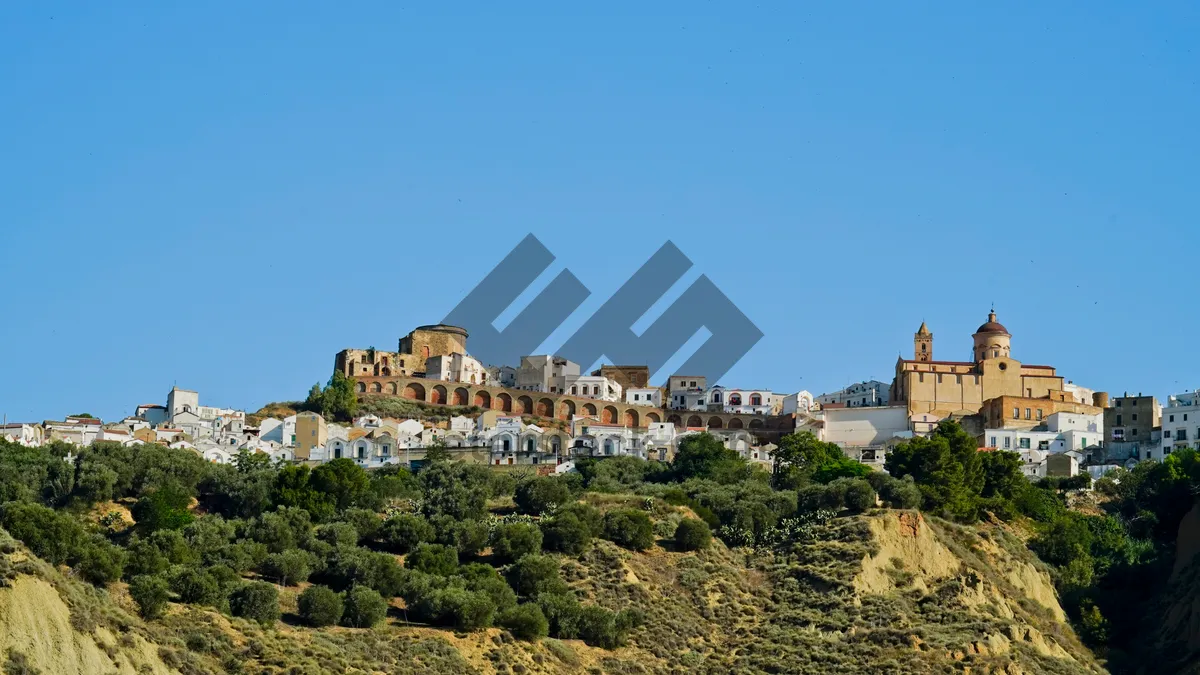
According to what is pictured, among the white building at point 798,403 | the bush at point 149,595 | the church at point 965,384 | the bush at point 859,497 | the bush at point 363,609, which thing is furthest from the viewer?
the white building at point 798,403

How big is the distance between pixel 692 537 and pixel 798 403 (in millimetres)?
39476

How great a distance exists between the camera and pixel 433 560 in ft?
165

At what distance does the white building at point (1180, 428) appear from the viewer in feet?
244

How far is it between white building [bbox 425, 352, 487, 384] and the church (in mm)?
20358

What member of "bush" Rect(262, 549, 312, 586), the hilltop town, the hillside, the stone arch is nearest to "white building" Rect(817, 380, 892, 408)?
the hilltop town

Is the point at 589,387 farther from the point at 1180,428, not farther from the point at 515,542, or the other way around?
the point at 515,542

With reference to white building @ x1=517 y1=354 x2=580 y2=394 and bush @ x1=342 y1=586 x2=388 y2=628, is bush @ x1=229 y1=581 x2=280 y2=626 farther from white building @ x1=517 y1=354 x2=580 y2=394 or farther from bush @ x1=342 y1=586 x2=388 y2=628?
white building @ x1=517 y1=354 x2=580 y2=394

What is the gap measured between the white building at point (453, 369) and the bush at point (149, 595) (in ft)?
174

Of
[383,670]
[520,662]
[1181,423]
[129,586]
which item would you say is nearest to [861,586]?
[520,662]

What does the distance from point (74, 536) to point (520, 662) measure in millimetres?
10267

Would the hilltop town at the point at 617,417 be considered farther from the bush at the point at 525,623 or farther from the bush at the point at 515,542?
the bush at the point at 525,623

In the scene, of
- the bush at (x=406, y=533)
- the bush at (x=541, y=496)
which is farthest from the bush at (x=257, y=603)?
the bush at (x=541, y=496)

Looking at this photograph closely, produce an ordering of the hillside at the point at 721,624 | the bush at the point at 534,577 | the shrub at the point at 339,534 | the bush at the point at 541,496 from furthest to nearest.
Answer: the bush at the point at 541,496 < the shrub at the point at 339,534 < the bush at the point at 534,577 < the hillside at the point at 721,624

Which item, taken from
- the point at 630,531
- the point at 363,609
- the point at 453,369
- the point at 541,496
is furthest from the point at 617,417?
the point at 363,609
